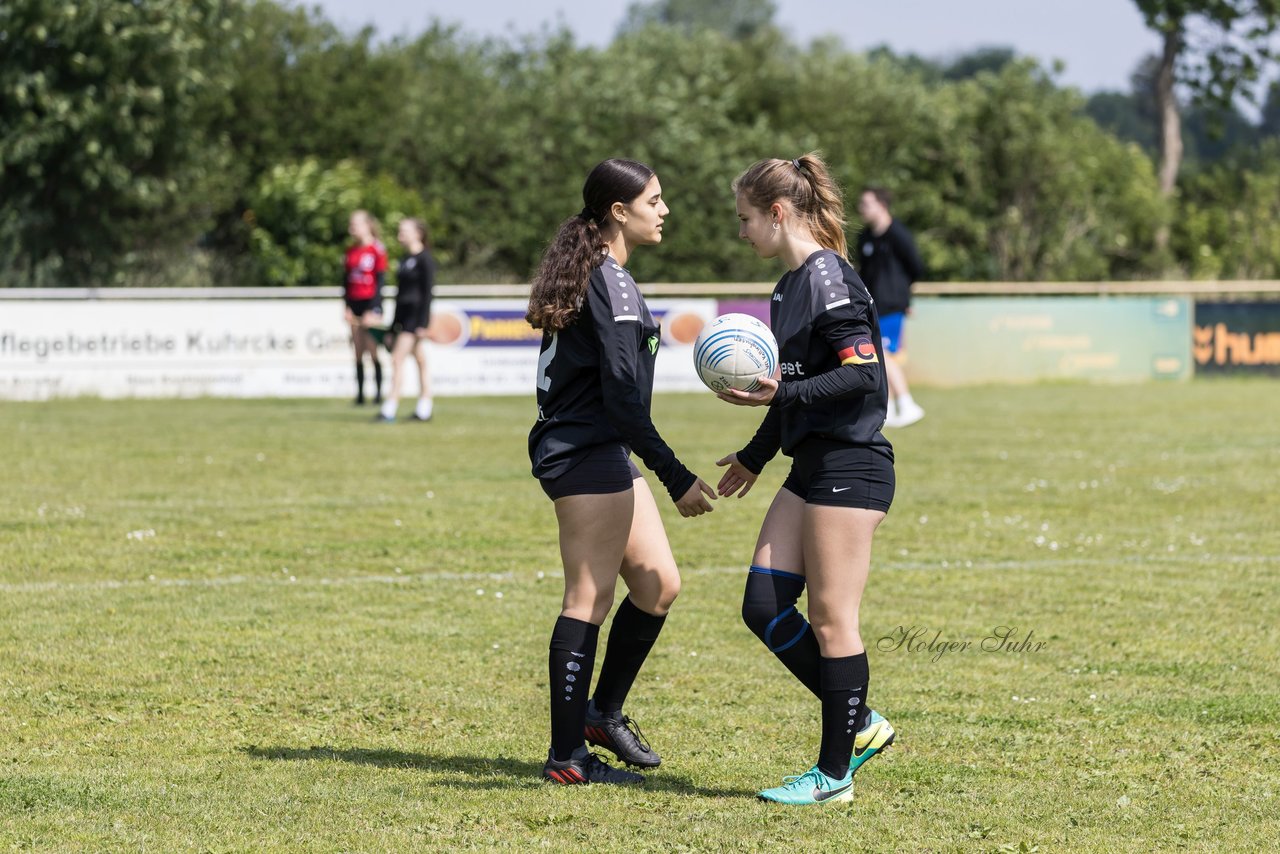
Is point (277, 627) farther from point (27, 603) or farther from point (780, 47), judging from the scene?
point (780, 47)

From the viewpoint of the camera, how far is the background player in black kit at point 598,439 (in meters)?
4.74

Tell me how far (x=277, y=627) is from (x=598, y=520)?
2.77 meters

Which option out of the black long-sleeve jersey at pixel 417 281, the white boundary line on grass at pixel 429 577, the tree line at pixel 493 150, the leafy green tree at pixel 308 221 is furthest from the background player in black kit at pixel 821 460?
the leafy green tree at pixel 308 221

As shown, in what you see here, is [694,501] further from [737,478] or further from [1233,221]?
[1233,221]

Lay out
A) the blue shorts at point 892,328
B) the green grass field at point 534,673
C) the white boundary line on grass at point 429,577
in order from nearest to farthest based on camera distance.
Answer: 1. the green grass field at point 534,673
2. the white boundary line on grass at point 429,577
3. the blue shorts at point 892,328

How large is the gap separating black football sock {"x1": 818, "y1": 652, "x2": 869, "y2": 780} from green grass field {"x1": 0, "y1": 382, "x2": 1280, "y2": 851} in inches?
7.2

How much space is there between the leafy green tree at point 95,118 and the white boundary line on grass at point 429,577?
21282 mm

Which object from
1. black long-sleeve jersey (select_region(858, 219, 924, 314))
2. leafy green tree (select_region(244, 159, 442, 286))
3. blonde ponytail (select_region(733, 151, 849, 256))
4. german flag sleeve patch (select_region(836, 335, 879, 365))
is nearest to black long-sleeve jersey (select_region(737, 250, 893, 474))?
german flag sleeve patch (select_region(836, 335, 879, 365))

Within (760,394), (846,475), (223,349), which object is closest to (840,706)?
(846,475)

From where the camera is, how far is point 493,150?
39.6 meters

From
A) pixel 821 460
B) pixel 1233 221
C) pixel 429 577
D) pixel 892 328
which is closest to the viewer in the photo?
pixel 821 460

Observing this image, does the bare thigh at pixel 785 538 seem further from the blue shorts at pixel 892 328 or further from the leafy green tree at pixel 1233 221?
the leafy green tree at pixel 1233 221

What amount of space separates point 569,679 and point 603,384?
91 centimetres

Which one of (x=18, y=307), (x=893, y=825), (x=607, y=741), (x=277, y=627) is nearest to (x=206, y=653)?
(x=277, y=627)
